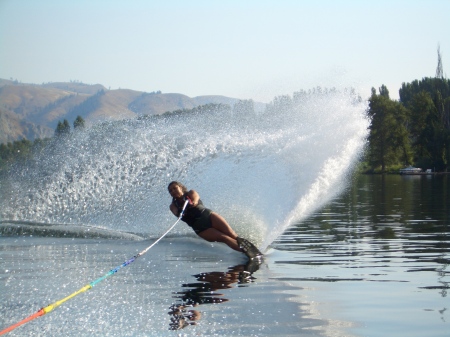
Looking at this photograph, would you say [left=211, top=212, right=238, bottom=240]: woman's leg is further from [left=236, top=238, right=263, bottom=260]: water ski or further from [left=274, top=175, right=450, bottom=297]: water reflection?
[left=274, top=175, right=450, bottom=297]: water reflection

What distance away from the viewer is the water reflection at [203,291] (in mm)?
8164

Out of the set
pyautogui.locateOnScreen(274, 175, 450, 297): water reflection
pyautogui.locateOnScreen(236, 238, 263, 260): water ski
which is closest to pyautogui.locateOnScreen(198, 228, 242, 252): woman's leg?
pyautogui.locateOnScreen(236, 238, 263, 260): water ski

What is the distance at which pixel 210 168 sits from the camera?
61.5ft

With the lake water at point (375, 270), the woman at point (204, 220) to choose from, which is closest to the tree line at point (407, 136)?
the lake water at point (375, 270)

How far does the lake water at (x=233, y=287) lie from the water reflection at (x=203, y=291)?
13 mm

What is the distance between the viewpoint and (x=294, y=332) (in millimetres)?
7527

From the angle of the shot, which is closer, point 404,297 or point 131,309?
point 131,309

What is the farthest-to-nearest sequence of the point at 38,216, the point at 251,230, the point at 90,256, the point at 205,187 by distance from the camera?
1. the point at 38,216
2. the point at 205,187
3. the point at 251,230
4. the point at 90,256

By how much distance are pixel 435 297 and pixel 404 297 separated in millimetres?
363

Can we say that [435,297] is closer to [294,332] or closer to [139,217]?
[294,332]

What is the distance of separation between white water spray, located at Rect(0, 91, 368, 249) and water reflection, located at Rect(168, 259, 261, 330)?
2861 millimetres

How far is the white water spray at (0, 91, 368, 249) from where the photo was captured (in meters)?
16.2

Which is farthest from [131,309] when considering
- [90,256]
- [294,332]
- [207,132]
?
[207,132]

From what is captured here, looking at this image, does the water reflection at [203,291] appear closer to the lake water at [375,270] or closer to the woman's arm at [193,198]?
the lake water at [375,270]
